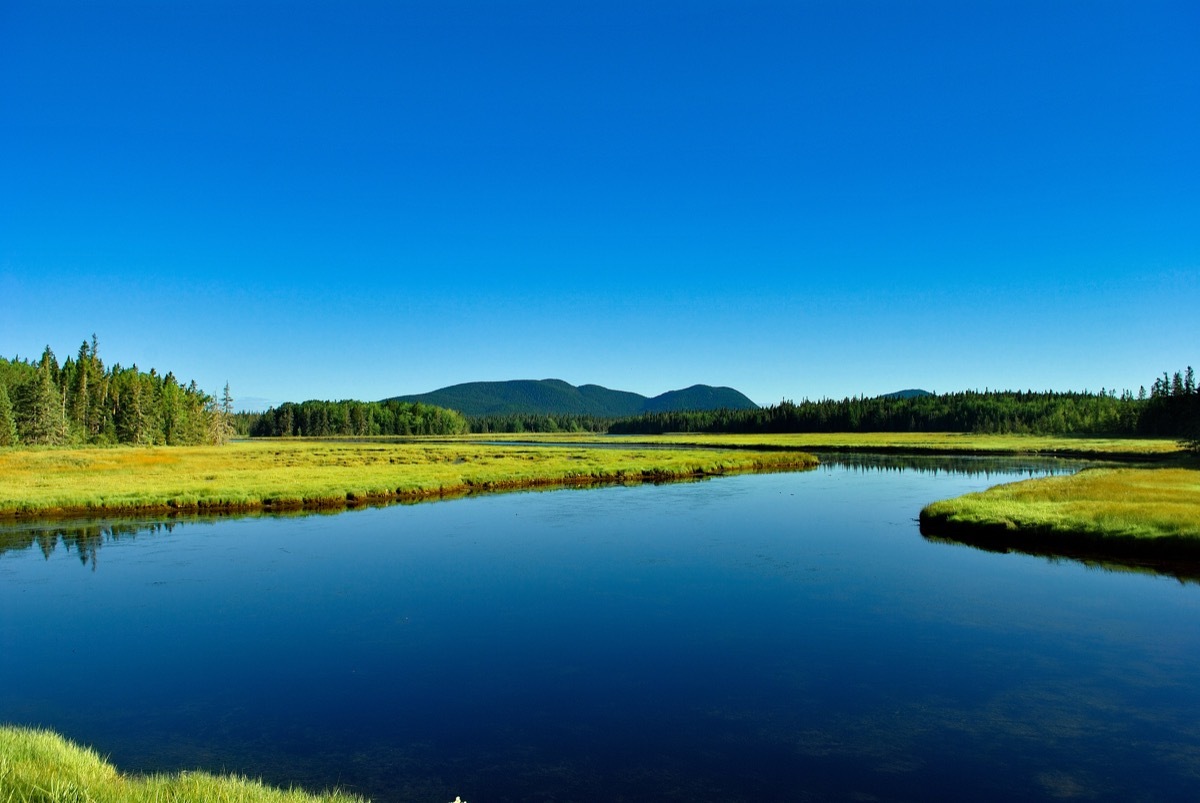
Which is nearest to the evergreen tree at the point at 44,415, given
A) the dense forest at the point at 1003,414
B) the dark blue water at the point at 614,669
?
the dark blue water at the point at 614,669

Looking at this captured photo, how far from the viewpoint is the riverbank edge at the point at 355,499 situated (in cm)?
3359

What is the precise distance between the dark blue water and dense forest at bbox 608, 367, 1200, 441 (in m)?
85.4

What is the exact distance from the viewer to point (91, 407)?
94.4 meters

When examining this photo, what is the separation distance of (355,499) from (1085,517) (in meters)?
35.8

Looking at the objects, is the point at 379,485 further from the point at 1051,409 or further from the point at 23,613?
the point at 1051,409

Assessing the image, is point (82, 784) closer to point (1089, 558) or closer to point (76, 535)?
point (76, 535)

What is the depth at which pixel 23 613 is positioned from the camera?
17312 millimetres

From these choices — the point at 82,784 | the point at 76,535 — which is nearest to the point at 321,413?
the point at 76,535

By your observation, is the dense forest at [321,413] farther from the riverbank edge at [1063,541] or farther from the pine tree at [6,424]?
the riverbank edge at [1063,541]

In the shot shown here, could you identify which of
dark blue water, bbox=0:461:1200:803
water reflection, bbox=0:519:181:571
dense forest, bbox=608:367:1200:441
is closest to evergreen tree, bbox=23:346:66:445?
water reflection, bbox=0:519:181:571

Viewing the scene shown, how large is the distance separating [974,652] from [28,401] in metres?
104

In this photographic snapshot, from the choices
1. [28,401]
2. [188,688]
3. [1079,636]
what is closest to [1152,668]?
[1079,636]

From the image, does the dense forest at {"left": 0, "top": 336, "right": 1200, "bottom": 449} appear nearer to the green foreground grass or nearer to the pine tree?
the pine tree

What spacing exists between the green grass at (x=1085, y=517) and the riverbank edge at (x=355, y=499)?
82.9 ft
